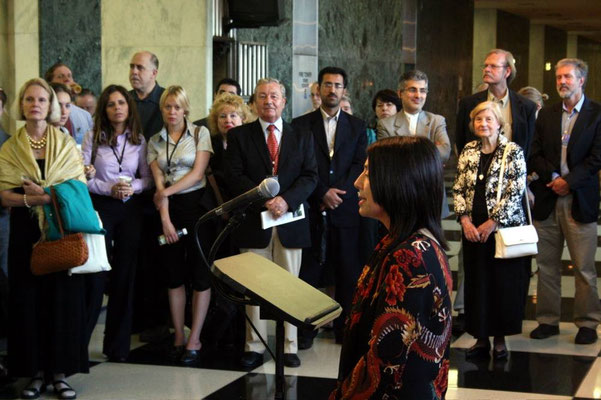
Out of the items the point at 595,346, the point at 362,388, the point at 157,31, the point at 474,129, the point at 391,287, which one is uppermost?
the point at 157,31

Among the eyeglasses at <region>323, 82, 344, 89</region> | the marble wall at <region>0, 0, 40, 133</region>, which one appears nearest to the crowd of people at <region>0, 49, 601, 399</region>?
the eyeglasses at <region>323, 82, 344, 89</region>

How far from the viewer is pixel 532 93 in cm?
753

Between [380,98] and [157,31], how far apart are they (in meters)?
2.20

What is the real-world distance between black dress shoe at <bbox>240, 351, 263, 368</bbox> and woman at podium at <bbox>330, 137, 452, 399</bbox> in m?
2.61

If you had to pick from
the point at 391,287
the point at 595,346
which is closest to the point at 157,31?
the point at 595,346

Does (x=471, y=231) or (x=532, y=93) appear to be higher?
(x=532, y=93)

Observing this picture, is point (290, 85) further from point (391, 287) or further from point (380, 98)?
point (391, 287)

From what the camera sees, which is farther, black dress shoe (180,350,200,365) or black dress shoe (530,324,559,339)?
black dress shoe (530,324,559,339)

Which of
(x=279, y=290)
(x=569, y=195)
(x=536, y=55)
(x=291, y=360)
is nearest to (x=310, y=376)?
(x=291, y=360)

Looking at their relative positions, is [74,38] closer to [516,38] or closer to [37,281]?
[37,281]

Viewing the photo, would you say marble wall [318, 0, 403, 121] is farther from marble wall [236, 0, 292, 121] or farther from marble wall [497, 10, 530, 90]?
marble wall [497, 10, 530, 90]

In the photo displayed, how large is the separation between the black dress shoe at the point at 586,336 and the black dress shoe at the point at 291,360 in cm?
176

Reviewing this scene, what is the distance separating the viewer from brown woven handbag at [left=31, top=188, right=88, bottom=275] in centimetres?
425

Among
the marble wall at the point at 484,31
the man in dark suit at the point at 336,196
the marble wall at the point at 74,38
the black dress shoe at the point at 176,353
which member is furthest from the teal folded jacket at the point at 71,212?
the marble wall at the point at 484,31
